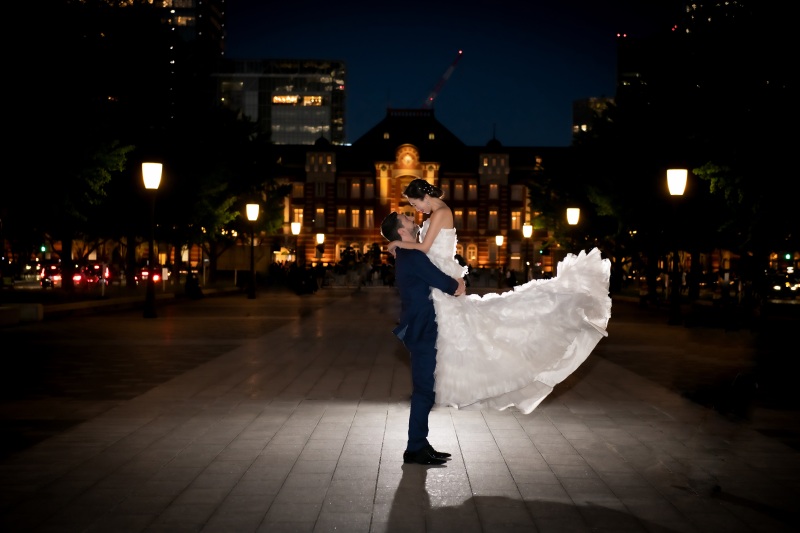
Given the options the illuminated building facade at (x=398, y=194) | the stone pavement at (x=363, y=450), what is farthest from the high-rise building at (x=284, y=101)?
the stone pavement at (x=363, y=450)

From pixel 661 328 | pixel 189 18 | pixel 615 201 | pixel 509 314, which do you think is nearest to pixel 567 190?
pixel 615 201

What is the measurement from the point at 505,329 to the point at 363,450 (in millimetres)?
1579

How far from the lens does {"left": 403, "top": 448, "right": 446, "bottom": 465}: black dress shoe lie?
7.49 m

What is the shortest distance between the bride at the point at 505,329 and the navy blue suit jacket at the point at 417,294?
87 mm

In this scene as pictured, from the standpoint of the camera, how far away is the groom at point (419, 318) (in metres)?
7.55

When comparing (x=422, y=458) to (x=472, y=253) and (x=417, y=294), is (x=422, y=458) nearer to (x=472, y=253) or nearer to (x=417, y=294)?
(x=417, y=294)

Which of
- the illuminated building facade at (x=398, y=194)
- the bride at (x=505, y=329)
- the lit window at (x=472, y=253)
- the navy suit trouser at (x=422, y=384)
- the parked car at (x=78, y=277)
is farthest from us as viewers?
the lit window at (x=472, y=253)

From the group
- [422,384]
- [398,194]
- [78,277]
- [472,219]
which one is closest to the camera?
[422,384]

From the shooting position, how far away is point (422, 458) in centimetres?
749

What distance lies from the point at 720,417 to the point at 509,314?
3481 millimetres

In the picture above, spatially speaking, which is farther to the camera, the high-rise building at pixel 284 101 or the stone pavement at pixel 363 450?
the high-rise building at pixel 284 101

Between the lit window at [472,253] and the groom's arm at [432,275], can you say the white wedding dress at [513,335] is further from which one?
the lit window at [472,253]

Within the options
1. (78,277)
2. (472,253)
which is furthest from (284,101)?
(78,277)

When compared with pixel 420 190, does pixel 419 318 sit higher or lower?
lower
